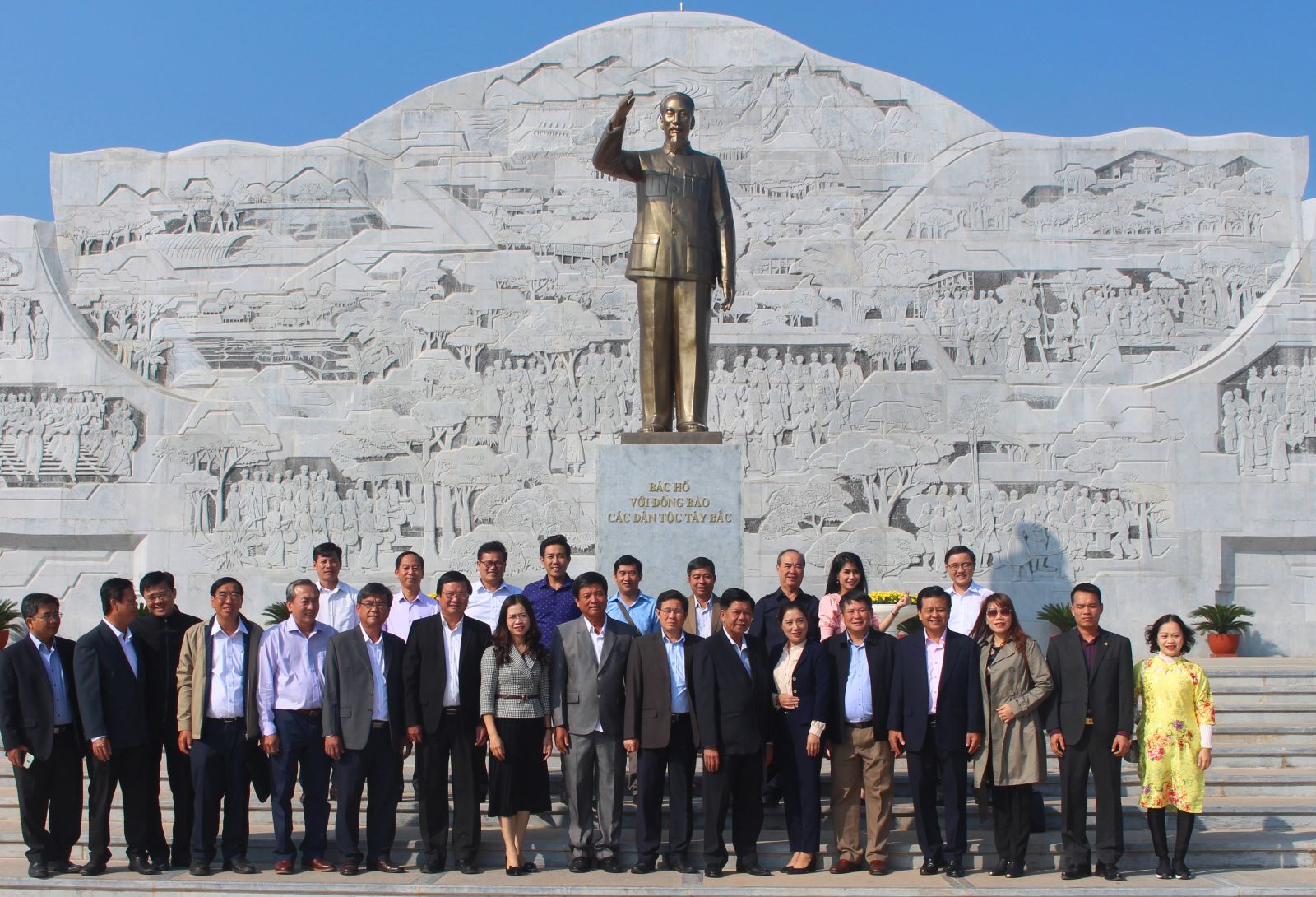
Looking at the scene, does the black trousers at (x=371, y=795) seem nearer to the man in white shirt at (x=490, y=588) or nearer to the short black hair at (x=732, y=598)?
the man in white shirt at (x=490, y=588)

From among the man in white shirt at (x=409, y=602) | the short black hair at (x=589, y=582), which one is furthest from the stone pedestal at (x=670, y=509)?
the short black hair at (x=589, y=582)

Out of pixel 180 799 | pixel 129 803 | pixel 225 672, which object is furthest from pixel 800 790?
pixel 129 803

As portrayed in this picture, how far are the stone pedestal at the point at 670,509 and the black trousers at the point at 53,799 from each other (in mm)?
2262

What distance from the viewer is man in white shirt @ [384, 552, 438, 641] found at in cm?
516

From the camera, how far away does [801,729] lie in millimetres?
4543

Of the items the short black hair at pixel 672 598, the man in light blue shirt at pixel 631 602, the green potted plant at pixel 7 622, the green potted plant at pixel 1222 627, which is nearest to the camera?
the short black hair at pixel 672 598

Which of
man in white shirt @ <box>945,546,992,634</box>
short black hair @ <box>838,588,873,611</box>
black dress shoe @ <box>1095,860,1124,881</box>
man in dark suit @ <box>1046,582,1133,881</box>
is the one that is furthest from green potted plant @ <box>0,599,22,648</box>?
black dress shoe @ <box>1095,860,1124,881</box>

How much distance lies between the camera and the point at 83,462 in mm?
11031

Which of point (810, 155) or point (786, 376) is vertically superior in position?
point (810, 155)

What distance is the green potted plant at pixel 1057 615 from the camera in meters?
10.2

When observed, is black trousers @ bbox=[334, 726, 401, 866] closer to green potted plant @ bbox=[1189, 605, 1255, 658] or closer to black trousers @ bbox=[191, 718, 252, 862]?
black trousers @ bbox=[191, 718, 252, 862]

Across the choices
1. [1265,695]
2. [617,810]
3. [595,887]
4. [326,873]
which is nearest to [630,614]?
[617,810]

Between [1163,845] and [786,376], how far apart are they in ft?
22.7

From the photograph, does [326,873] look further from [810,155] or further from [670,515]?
[810,155]
